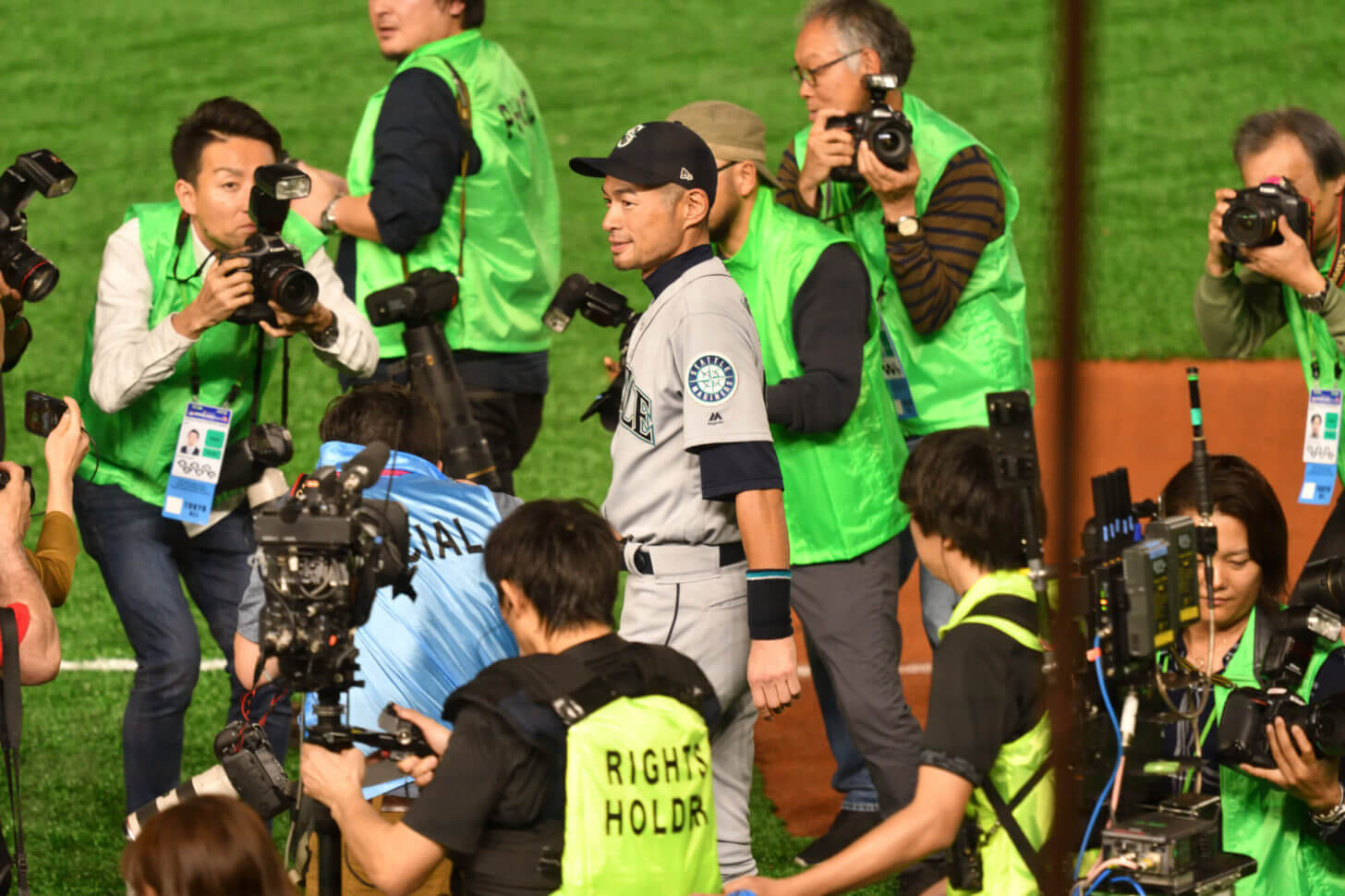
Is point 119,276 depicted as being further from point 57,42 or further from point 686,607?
point 57,42

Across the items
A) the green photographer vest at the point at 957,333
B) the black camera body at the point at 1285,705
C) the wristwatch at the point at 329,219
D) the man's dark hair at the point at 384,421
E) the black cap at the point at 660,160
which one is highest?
the wristwatch at the point at 329,219

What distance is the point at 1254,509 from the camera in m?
3.46

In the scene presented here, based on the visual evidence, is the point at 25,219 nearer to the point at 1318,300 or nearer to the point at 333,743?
the point at 333,743

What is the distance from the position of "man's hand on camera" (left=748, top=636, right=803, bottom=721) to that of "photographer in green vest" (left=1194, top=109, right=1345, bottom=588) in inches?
54.3

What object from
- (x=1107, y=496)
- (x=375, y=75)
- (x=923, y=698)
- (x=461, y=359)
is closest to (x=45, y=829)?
(x=461, y=359)

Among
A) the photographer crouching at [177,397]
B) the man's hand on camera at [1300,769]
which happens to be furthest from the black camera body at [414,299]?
the man's hand on camera at [1300,769]

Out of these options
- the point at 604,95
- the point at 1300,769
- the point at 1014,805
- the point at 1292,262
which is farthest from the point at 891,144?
the point at 604,95

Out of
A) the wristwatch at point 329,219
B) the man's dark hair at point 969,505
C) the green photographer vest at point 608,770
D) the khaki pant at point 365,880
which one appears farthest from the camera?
the wristwatch at point 329,219

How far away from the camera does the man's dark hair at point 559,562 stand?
2846 millimetres

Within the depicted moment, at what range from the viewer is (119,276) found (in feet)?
14.6

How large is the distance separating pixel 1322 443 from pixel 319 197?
2.90 metres

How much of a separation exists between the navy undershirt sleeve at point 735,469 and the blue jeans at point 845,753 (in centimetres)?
127

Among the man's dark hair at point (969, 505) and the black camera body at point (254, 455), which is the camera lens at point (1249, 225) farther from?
the black camera body at point (254, 455)

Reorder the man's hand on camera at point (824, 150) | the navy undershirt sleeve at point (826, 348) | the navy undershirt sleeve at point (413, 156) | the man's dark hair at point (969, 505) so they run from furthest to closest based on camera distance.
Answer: the navy undershirt sleeve at point (413, 156), the man's hand on camera at point (824, 150), the navy undershirt sleeve at point (826, 348), the man's dark hair at point (969, 505)
